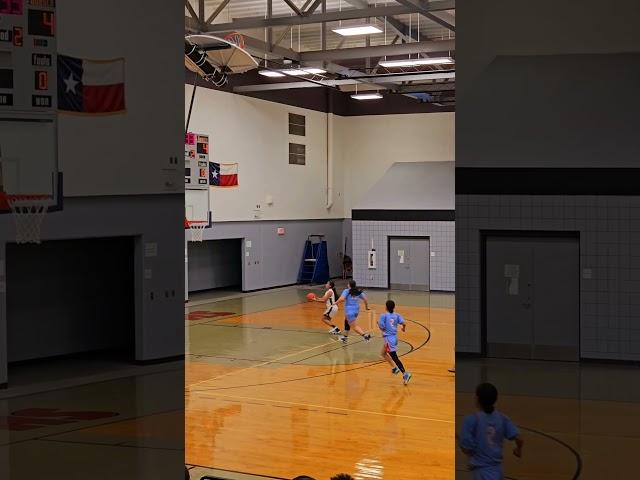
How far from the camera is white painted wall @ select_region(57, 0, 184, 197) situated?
8.27m

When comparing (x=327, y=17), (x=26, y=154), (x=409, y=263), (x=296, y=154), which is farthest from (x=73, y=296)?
(x=296, y=154)

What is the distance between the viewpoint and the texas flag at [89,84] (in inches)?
323

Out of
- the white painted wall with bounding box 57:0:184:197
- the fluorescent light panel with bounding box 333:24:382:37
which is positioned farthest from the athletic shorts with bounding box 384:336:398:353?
the fluorescent light panel with bounding box 333:24:382:37

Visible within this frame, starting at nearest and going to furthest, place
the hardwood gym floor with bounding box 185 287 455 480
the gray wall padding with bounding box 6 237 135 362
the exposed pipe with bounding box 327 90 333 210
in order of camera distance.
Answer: the gray wall padding with bounding box 6 237 135 362 < the hardwood gym floor with bounding box 185 287 455 480 < the exposed pipe with bounding box 327 90 333 210

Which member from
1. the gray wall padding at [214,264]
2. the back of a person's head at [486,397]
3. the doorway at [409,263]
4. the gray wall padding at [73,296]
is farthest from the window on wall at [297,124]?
the back of a person's head at [486,397]

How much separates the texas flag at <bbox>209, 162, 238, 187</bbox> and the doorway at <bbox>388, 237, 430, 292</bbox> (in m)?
7.06

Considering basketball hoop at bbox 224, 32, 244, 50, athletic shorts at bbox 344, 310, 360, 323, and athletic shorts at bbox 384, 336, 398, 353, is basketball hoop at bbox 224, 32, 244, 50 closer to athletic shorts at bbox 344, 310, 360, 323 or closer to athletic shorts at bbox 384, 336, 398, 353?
athletic shorts at bbox 344, 310, 360, 323

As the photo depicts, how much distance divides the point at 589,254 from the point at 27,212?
203 inches

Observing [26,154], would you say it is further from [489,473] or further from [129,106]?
[489,473]

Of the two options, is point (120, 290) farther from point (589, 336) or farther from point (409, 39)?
point (409, 39)

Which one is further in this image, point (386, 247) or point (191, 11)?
point (386, 247)

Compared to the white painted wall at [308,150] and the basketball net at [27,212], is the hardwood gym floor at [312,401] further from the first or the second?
the white painted wall at [308,150]

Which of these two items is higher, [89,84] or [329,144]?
[329,144]

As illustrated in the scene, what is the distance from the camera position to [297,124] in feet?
108
